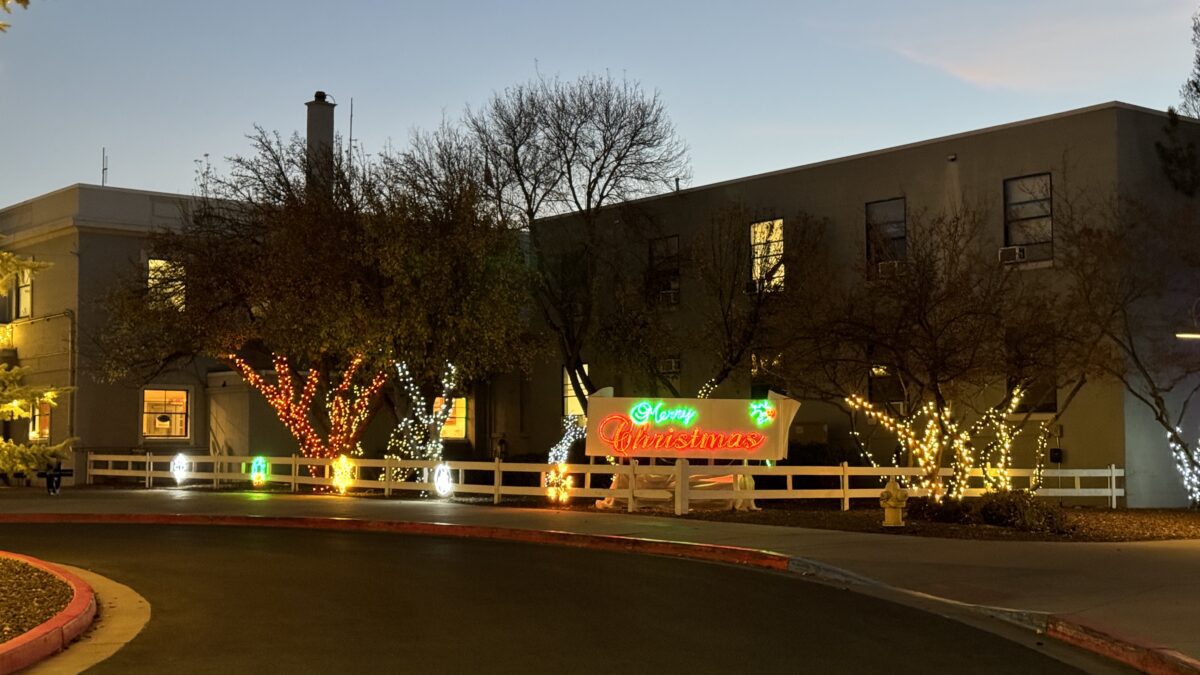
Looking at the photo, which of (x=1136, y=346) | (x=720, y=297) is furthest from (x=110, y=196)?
(x=1136, y=346)

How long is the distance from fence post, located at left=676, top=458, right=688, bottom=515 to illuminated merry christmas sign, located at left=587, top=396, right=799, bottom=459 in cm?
156

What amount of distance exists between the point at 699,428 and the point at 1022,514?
259 inches

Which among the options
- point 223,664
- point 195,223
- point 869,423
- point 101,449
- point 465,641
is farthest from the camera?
point 101,449

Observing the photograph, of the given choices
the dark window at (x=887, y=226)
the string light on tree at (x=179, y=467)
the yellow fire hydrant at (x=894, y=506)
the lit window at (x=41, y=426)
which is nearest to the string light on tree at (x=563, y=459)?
the yellow fire hydrant at (x=894, y=506)

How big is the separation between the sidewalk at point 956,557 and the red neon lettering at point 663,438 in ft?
5.99

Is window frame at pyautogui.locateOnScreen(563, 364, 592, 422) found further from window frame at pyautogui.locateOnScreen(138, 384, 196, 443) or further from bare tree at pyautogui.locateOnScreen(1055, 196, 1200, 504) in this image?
bare tree at pyautogui.locateOnScreen(1055, 196, 1200, 504)

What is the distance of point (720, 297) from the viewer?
31.1m

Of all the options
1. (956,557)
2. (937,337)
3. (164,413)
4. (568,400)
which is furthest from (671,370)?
(956,557)

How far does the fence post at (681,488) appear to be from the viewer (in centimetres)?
2375

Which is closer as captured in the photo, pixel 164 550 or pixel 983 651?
pixel 983 651

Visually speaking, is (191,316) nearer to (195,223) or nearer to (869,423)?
(195,223)

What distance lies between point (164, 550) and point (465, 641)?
892 cm

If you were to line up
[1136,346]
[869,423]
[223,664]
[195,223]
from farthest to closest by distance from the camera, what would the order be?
[195,223], [869,423], [1136,346], [223,664]

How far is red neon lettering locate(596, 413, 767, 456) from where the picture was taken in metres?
25.4
